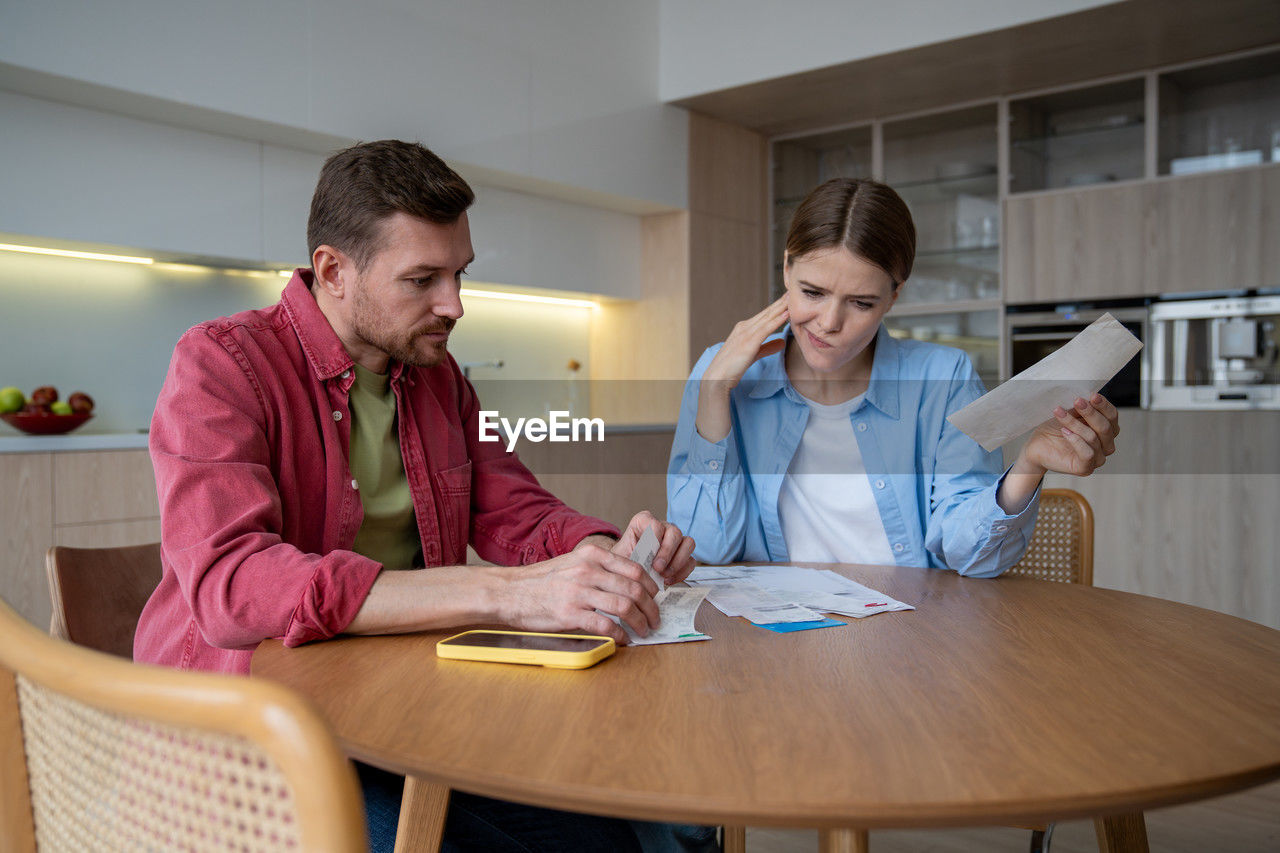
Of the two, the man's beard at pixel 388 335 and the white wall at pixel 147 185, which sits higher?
the white wall at pixel 147 185

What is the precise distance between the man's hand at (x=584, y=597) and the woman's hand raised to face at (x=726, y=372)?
70 centimetres

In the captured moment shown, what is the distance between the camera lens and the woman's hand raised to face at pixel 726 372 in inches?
69.9

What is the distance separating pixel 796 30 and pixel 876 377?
325cm

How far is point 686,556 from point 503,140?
3.19 metres

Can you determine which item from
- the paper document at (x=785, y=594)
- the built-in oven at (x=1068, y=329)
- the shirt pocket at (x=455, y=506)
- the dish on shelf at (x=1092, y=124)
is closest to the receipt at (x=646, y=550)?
the paper document at (x=785, y=594)

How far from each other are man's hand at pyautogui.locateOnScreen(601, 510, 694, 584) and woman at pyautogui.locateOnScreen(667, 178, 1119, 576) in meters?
0.45

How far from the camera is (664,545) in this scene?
4.29 ft

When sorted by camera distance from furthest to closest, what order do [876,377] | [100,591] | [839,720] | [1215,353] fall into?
[1215,353]
[876,377]
[100,591]
[839,720]

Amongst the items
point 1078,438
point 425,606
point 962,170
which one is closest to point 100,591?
point 425,606

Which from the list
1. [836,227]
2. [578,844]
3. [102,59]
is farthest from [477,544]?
[102,59]

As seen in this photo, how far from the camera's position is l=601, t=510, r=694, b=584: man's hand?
129 cm

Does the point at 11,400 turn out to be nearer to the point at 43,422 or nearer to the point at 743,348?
the point at 43,422

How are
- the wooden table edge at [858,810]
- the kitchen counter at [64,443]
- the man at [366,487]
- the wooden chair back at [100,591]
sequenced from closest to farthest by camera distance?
the wooden table edge at [858,810]
the man at [366,487]
the wooden chair back at [100,591]
the kitchen counter at [64,443]

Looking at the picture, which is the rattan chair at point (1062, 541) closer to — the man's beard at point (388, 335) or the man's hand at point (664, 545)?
the man's hand at point (664, 545)
